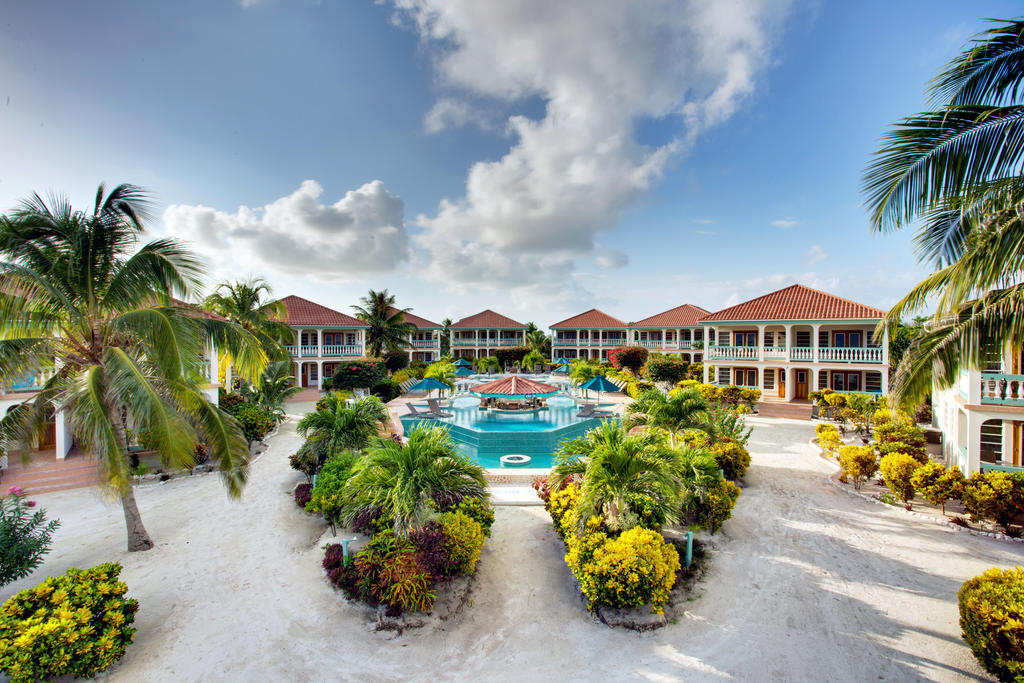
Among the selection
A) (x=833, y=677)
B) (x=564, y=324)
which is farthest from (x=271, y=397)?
(x=564, y=324)

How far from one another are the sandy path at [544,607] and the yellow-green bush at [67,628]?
444mm

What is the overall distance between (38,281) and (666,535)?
12.0m

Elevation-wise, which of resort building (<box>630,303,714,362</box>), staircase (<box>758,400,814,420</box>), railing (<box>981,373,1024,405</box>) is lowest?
staircase (<box>758,400,814,420</box>)

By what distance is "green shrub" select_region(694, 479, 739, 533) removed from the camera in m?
8.88

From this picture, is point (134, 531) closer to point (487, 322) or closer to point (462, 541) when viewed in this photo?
point (462, 541)

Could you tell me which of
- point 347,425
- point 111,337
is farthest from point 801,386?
point 111,337

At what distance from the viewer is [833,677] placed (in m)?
5.45

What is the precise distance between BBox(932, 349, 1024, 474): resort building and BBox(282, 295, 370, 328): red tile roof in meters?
35.4

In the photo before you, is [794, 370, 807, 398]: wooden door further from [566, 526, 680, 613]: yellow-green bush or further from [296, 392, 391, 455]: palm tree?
[296, 392, 391, 455]: palm tree

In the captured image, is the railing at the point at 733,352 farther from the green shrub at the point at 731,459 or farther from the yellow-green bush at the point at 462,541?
the yellow-green bush at the point at 462,541

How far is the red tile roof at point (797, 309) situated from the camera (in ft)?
78.3

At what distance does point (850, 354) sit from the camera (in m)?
23.6

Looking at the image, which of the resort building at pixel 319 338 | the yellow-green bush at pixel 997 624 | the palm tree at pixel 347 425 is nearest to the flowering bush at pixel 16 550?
the palm tree at pixel 347 425

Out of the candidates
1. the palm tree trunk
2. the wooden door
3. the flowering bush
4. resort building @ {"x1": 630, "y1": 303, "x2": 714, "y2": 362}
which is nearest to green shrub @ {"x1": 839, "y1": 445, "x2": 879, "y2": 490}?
the palm tree trunk
